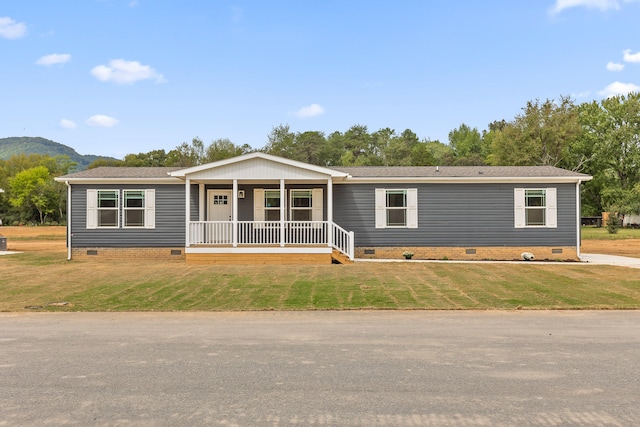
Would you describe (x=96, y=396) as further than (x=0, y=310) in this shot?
No

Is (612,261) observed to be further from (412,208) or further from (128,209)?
(128,209)

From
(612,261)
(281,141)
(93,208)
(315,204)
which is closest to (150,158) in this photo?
(281,141)

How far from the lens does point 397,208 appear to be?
20.1 meters

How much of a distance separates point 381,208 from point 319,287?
26.5ft

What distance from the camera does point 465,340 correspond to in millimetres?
7320

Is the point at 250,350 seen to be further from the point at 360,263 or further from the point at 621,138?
the point at 621,138

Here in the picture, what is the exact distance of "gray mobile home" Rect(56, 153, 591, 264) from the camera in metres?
19.9

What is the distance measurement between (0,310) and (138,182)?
1056cm

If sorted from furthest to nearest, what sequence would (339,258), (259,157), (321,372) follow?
(339,258) → (259,157) → (321,372)

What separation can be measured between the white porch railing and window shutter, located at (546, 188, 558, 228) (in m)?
7.80

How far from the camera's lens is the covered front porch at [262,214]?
18.2 m

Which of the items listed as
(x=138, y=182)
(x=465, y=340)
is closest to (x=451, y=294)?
(x=465, y=340)

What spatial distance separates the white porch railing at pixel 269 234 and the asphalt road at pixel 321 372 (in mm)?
9983

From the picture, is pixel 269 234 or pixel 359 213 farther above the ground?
pixel 359 213
